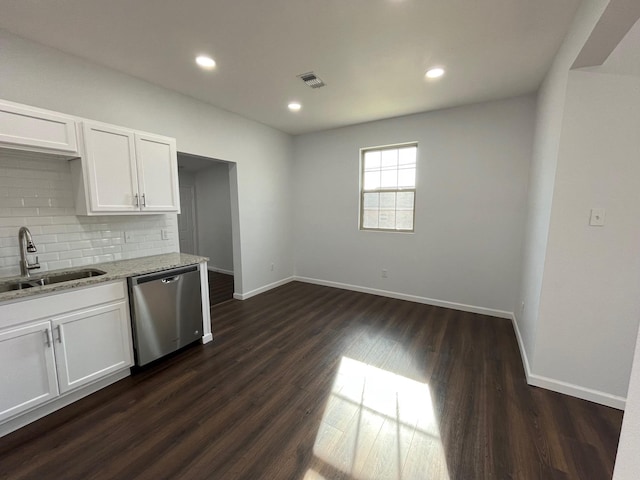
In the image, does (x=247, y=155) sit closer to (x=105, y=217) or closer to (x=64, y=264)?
(x=105, y=217)

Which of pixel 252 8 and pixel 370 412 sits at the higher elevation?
pixel 252 8

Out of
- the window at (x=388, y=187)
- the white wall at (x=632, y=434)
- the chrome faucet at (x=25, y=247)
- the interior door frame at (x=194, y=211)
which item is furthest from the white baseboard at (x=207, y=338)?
the interior door frame at (x=194, y=211)

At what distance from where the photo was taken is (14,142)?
6.08ft

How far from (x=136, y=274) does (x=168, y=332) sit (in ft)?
2.12

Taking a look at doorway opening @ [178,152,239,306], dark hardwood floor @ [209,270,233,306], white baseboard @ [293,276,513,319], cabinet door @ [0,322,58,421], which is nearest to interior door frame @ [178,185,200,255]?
doorway opening @ [178,152,239,306]

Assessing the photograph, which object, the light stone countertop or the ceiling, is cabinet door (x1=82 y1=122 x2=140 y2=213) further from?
the ceiling

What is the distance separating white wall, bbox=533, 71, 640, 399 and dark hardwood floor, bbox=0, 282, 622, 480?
375 millimetres

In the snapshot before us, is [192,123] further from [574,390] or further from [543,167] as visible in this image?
[574,390]

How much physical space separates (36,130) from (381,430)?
126 inches

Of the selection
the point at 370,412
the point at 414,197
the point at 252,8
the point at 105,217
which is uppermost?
the point at 252,8

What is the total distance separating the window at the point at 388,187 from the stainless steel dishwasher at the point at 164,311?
2813 millimetres

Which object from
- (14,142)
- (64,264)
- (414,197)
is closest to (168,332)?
(64,264)

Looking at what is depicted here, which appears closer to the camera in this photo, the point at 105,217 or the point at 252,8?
the point at 252,8

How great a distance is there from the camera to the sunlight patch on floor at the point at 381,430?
1.53m
